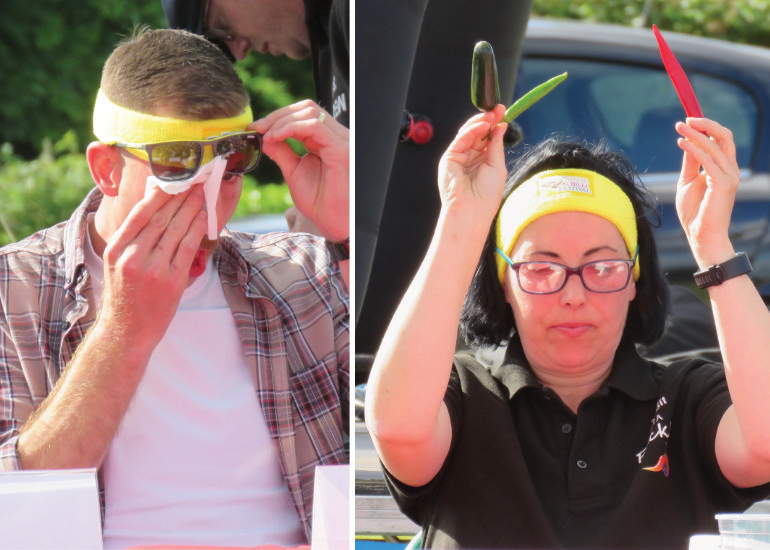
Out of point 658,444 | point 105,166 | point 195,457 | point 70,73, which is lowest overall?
point 70,73

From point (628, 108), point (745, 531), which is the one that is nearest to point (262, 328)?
point (745, 531)

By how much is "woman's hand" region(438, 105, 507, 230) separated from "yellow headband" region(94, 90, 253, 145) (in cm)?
61

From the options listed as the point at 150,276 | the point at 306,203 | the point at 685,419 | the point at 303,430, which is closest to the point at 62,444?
the point at 150,276

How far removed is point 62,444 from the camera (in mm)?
1700

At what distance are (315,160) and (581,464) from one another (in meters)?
0.87

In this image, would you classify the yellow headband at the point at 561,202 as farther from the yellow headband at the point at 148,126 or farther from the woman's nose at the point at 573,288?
the yellow headband at the point at 148,126

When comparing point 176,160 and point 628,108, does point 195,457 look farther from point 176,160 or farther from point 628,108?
point 628,108

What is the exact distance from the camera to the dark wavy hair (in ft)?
5.15

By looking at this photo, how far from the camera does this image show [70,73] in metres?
7.81

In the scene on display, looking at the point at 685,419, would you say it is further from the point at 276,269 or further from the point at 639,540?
the point at 276,269

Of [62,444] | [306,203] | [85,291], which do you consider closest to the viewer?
[62,444]

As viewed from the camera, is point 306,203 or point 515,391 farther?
point 306,203

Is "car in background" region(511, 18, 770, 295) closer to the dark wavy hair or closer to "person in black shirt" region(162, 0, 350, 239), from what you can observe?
the dark wavy hair

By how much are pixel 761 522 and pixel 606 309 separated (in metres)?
0.38
